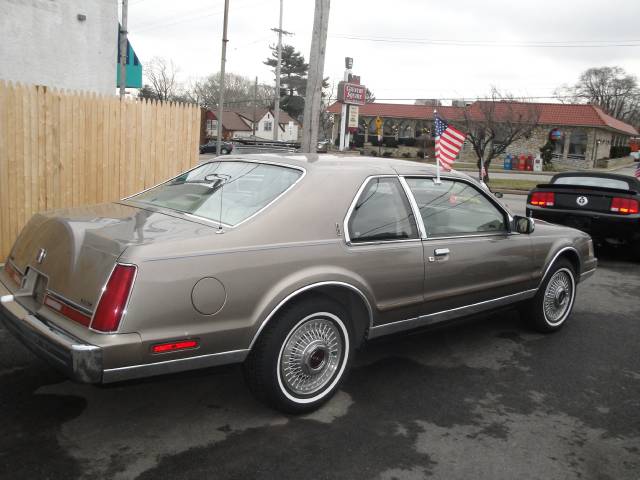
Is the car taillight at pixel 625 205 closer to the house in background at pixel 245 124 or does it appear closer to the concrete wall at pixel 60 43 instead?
the concrete wall at pixel 60 43

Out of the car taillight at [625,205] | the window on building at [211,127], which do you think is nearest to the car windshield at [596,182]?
the car taillight at [625,205]

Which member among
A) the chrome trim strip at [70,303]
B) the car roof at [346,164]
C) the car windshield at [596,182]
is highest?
the car roof at [346,164]

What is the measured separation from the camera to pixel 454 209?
4.52m

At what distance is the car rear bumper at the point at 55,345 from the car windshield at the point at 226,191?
3.41 feet

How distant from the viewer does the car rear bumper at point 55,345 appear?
9.06ft

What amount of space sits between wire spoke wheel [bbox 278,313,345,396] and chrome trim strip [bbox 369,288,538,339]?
13.7 inches

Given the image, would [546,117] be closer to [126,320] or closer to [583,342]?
[583,342]

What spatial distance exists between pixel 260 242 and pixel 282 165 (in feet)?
2.99

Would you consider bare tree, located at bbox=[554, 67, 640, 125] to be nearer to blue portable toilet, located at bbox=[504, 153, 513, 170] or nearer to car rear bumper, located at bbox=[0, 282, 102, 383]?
blue portable toilet, located at bbox=[504, 153, 513, 170]

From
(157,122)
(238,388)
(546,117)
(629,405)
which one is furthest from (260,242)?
(546,117)

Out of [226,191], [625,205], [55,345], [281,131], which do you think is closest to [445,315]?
[226,191]

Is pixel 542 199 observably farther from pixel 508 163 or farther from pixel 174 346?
pixel 508 163

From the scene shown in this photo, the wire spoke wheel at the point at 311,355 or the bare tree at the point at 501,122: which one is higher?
the bare tree at the point at 501,122

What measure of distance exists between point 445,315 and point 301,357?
53.1 inches
